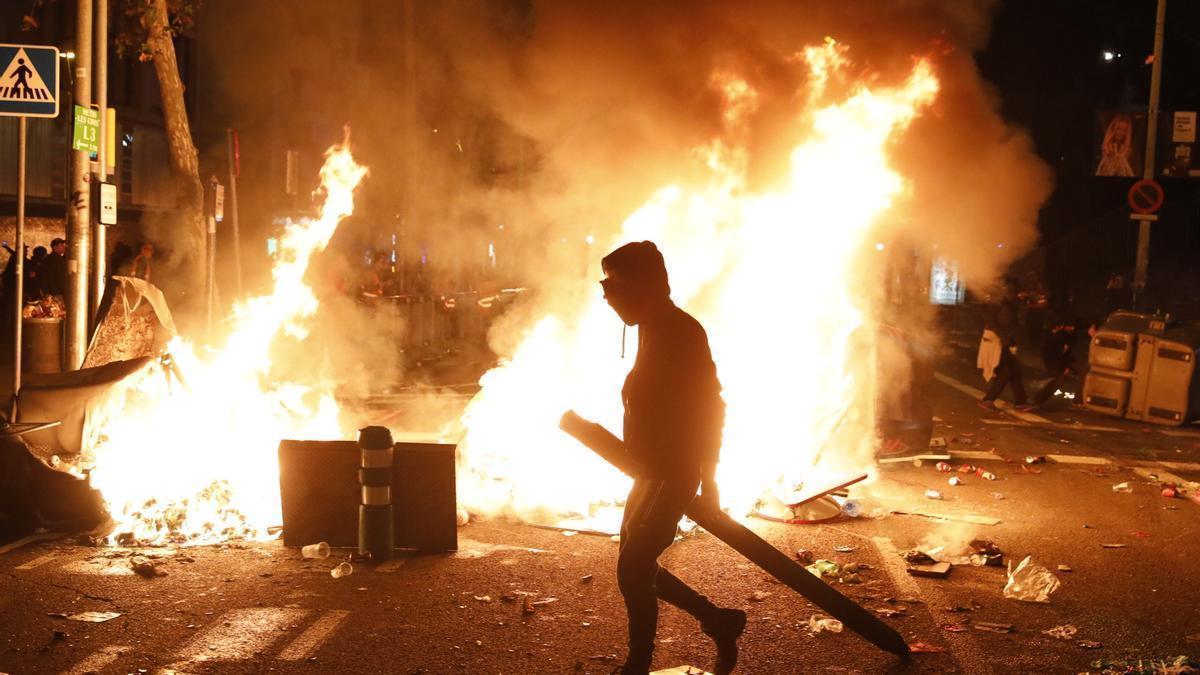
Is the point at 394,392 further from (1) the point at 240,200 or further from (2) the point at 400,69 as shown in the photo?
(1) the point at 240,200

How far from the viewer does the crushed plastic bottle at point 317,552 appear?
614cm

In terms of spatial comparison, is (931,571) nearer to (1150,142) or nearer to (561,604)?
(561,604)

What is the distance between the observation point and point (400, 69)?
1897cm

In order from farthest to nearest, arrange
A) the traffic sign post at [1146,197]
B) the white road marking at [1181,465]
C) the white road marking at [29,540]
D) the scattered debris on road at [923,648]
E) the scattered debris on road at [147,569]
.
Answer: the traffic sign post at [1146,197] < the white road marking at [1181,465] < the white road marking at [29,540] < the scattered debris on road at [147,569] < the scattered debris on road at [923,648]

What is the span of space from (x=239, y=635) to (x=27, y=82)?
263 inches

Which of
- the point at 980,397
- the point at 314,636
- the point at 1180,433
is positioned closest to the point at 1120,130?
the point at 980,397

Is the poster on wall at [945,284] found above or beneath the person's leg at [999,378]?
above

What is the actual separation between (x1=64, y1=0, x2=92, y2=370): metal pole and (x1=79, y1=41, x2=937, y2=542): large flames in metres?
1.85

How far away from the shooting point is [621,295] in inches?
170

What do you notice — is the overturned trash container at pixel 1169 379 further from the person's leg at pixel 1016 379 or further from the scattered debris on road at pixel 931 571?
the scattered debris on road at pixel 931 571

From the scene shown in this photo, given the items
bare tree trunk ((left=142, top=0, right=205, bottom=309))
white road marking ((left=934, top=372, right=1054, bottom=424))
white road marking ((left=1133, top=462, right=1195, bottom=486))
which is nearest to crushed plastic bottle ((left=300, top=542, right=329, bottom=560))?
white road marking ((left=1133, top=462, right=1195, bottom=486))

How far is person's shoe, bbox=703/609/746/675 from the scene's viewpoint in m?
4.42

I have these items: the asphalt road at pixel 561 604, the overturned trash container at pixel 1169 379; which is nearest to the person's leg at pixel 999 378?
the overturned trash container at pixel 1169 379

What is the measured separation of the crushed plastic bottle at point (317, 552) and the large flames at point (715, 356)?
2.31ft
